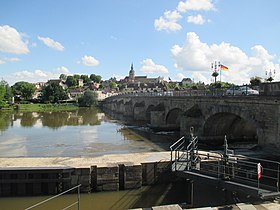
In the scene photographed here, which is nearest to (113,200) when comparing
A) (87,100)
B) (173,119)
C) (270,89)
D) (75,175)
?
(75,175)

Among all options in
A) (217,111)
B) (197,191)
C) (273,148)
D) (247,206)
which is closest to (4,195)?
(197,191)

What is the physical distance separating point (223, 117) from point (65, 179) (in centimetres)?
1858

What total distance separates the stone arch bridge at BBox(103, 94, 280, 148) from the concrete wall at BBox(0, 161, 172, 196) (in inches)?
401

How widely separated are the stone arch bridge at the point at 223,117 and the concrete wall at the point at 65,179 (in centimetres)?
1019

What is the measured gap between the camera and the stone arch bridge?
64.3 feet

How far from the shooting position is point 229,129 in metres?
30.2

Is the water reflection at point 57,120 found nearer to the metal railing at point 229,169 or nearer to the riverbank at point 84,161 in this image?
the riverbank at point 84,161

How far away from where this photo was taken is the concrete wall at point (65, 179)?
45.6 feet

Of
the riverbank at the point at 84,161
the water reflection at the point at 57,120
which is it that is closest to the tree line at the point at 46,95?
the water reflection at the point at 57,120

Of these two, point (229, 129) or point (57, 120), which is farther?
point (57, 120)

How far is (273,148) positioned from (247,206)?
13118mm

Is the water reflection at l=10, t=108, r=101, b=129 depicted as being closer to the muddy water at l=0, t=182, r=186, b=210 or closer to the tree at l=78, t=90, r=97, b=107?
the muddy water at l=0, t=182, r=186, b=210

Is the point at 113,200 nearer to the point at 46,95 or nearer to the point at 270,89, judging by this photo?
the point at 270,89

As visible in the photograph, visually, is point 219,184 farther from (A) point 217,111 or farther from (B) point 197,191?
(A) point 217,111
